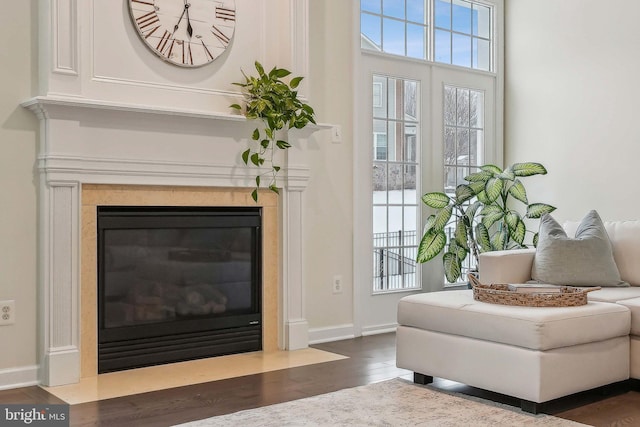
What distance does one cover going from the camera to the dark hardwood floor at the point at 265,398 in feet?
10.3

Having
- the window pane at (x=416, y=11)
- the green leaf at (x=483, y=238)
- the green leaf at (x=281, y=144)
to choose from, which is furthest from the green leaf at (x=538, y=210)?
the green leaf at (x=281, y=144)

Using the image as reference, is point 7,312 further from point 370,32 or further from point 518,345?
point 370,32

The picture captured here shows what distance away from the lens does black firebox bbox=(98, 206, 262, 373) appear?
3941 mm

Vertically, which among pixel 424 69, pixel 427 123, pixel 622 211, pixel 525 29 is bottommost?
pixel 622 211

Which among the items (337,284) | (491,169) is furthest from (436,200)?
(337,284)

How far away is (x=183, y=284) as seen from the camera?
4219 mm

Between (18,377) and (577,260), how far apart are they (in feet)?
9.59

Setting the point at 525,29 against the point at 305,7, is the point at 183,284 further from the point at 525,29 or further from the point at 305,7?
the point at 525,29

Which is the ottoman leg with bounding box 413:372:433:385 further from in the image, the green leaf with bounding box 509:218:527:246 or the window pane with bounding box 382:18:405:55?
the window pane with bounding box 382:18:405:55

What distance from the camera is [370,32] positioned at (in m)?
5.16

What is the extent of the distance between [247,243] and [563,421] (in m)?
2.13

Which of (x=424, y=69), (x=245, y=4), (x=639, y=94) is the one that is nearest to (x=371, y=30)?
(x=424, y=69)

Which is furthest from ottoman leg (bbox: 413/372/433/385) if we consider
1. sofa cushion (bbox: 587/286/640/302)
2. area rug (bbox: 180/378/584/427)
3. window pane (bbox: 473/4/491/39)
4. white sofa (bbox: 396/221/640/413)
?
window pane (bbox: 473/4/491/39)

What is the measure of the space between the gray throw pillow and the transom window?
1.88 m
